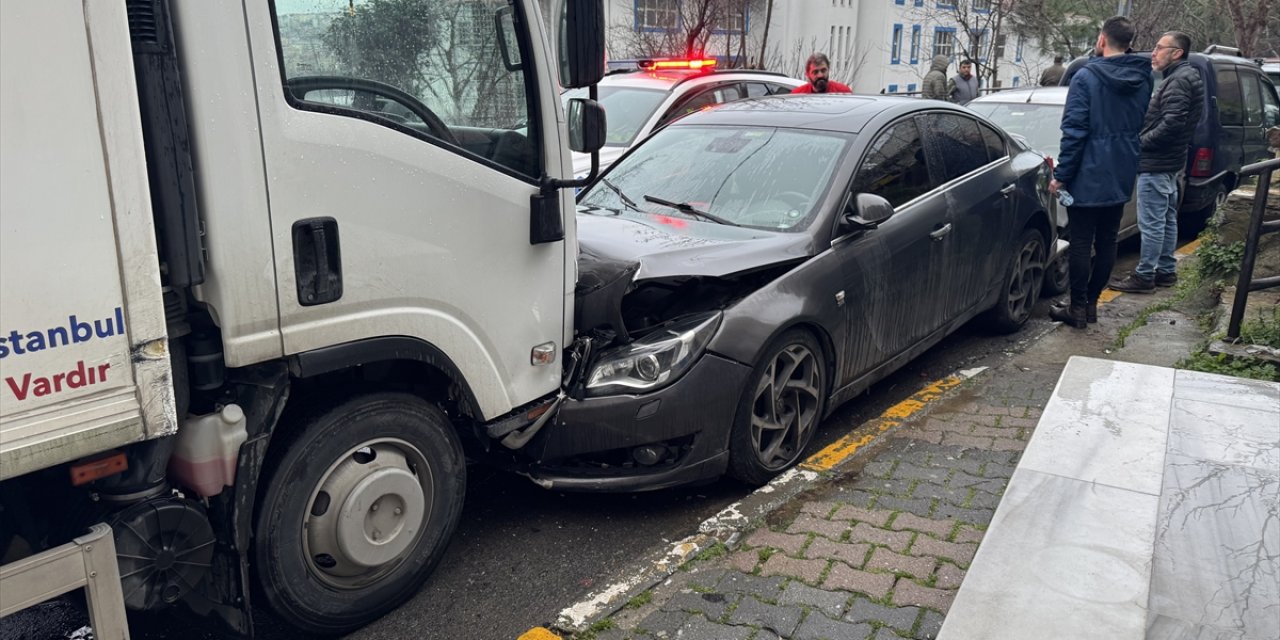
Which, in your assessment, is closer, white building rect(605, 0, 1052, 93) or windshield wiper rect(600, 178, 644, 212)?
windshield wiper rect(600, 178, 644, 212)

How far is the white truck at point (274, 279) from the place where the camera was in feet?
7.50

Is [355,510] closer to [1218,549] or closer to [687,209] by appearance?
[687,209]

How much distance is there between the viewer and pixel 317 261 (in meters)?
2.86

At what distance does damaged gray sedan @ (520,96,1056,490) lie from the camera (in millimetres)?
3881

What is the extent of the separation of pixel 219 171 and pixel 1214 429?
3704mm

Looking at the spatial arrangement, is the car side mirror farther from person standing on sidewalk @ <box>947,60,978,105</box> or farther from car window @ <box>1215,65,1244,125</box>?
person standing on sidewalk @ <box>947,60,978,105</box>

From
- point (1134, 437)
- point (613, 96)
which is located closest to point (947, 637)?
point (1134, 437)

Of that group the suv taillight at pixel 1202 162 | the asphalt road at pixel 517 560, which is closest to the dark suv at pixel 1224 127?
the suv taillight at pixel 1202 162

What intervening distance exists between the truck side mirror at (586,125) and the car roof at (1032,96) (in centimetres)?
683

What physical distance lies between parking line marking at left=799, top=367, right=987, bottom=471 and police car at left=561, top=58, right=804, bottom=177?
405 centimetres

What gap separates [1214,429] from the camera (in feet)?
12.4

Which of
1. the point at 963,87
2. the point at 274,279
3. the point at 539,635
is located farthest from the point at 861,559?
the point at 963,87

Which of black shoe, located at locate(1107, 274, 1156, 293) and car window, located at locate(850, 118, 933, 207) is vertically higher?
car window, located at locate(850, 118, 933, 207)

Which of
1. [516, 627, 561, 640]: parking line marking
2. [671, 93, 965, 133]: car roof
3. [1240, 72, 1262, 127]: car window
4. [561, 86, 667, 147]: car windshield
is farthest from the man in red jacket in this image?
[516, 627, 561, 640]: parking line marking
